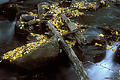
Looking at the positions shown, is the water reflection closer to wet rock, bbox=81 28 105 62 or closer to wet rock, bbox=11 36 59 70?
wet rock, bbox=81 28 105 62

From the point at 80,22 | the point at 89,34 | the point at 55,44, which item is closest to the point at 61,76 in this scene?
the point at 55,44

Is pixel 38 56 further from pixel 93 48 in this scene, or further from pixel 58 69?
pixel 93 48

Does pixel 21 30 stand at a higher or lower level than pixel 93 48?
higher

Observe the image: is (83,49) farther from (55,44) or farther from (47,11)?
(47,11)

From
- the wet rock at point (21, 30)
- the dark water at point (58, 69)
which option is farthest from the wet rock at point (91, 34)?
the wet rock at point (21, 30)

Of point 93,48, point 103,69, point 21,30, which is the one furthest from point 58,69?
point 21,30

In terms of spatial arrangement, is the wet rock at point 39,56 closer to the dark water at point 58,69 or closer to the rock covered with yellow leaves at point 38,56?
the rock covered with yellow leaves at point 38,56

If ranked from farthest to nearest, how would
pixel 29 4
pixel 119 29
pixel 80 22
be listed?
1. pixel 29 4
2. pixel 80 22
3. pixel 119 29

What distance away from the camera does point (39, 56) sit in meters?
5.09

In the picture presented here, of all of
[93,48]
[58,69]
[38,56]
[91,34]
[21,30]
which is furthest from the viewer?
[21,30]

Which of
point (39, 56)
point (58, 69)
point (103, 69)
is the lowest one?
point (103, 69)

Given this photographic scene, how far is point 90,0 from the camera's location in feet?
41.4

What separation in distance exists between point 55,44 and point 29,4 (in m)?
8.38

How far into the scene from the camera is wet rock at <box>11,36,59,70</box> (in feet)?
16.4
